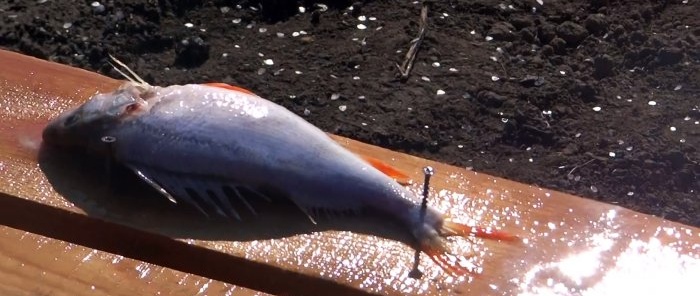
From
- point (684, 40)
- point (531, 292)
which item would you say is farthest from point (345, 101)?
point (531, 292)

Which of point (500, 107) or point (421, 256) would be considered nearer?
point (421, 256)

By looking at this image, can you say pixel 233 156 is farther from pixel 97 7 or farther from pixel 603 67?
Result: pixel 97 7

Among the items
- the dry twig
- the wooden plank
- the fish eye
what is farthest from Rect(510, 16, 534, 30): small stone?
the wooden plank

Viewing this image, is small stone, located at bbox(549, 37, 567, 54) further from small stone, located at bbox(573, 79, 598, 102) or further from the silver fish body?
the silver fish body

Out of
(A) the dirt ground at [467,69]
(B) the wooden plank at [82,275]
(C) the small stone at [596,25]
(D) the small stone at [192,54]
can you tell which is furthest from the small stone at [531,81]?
(B) the wooden plank at [82,275]

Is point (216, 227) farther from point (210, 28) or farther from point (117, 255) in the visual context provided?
point (210, 28)

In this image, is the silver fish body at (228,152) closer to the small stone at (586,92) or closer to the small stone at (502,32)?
the small stone at (586,92)

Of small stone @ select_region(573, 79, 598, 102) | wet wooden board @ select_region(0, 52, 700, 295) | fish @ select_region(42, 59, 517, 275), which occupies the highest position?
fish @ select_region(42, 59, 517, 275)
